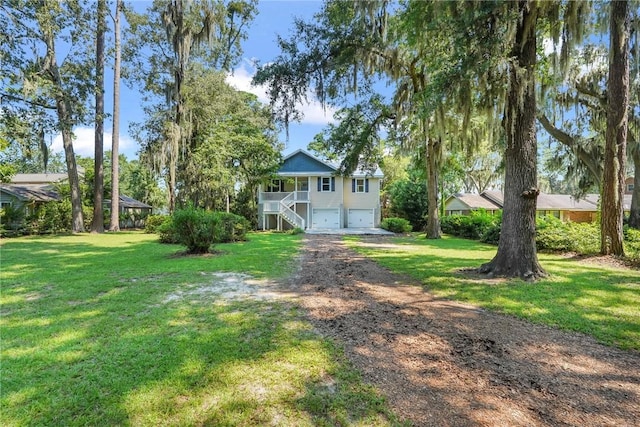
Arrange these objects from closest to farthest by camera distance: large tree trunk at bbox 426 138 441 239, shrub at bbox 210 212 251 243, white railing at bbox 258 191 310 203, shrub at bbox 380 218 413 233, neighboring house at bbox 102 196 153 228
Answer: shrub at bbox 210 212 251 243, large tree trunk at bbox 426 138 441 239, shrub at bbox 380 218 413 233, white railing at bbox 258 191 310 203, neighboring house at bbox 102 196 153 228

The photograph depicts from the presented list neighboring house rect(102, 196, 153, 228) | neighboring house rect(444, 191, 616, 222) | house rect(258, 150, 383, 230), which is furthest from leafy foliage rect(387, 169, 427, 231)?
neighboring house rect(102, 196, 153, 228)

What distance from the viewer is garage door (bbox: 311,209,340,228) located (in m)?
24.2

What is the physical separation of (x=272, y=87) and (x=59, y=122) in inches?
515

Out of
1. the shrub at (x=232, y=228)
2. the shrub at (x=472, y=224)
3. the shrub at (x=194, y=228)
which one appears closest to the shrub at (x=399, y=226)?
the shrub at (x=472, y=224)

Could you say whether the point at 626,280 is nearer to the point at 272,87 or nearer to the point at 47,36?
the point at 272,87

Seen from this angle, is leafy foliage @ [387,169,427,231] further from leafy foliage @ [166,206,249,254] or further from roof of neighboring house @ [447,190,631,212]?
leafy foliage @ [166,206,249,254]

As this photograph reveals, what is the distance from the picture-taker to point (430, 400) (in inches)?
93.4

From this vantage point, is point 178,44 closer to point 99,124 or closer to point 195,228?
point 99,124

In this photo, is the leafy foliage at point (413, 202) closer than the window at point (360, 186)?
Yes

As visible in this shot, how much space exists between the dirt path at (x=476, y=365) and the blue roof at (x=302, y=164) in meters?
19.6

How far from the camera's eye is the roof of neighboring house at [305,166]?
2375 centimetres

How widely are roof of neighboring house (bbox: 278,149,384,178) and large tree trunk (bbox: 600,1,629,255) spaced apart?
15146 millimetres

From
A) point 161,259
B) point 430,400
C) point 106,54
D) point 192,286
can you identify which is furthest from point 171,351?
point 106,54

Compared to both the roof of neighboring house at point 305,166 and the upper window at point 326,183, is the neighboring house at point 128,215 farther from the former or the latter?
the upper window at point 326,183
